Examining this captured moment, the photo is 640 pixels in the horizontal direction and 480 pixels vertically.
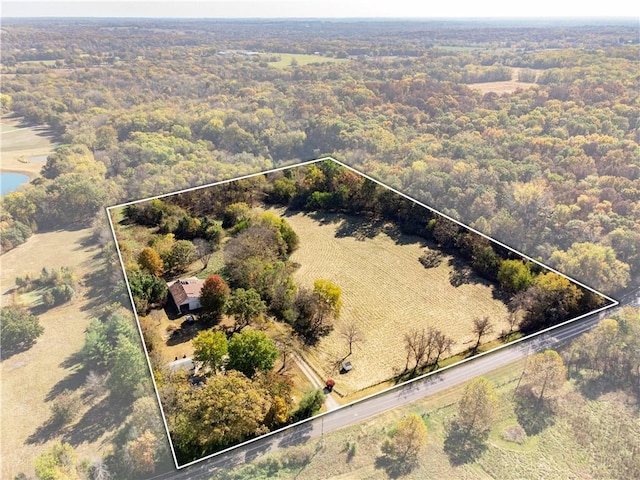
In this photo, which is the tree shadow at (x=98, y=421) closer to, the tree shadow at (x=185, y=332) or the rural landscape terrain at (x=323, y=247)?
the rural landscape terrain at (x=323, y=247)

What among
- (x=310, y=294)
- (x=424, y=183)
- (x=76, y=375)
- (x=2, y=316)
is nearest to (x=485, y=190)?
(x=424, y=183)

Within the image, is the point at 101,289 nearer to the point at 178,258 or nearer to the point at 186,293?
the point at 178,258

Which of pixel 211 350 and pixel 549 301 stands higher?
pixel 549 301

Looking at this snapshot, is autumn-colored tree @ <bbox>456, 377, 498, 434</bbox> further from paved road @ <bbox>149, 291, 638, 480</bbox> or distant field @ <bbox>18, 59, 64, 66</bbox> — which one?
distant field @ <bbox>18, 59, 64, 66</bbox>

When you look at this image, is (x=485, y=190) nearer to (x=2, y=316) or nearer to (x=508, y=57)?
(x=2, y=316)

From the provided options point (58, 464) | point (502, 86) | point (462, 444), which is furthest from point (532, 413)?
point (502, 86)

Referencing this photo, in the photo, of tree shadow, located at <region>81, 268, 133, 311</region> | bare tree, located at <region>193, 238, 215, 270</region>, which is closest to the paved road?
bare tree, located at <region>193, 238, 215, 270</region>
